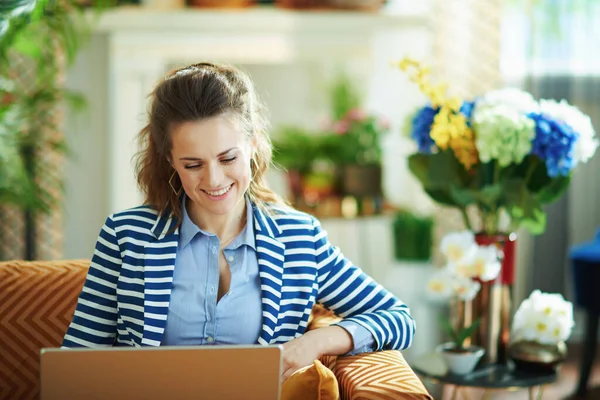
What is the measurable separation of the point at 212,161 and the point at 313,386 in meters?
0.48

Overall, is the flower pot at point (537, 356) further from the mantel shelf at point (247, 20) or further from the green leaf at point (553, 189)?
the mantel shelf at point (247, 20)

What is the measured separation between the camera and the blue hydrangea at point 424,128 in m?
Result: 2.16

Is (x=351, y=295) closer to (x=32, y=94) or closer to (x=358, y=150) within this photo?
(x=32, y=94)

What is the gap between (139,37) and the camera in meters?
3.93

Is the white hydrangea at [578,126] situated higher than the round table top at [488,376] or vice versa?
the white hydrangea at [578,126]

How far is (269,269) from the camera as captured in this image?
1.62 meters

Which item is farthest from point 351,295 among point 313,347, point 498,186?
point 498,186

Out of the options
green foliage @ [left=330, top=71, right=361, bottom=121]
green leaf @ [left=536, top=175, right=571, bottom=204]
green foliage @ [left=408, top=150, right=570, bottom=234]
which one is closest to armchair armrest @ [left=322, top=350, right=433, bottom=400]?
green foliage @ [left=408, top=150, right=570, bottom=234]

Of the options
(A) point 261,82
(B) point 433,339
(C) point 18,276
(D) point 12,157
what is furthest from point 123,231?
(A) point 261,82

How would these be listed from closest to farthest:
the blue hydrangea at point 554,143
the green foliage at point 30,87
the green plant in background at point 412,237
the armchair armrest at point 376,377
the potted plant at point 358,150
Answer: the armchair armrest at point 376,377 → the blue hydrangea at point 554,143 → the green foliage at point 30,87 → the green plant in background at point 412,237 → the potted plant at point 358,150

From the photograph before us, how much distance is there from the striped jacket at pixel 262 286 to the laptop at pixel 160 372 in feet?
1.15

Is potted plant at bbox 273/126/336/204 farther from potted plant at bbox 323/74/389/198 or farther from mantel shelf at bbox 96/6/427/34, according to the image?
mantel shelf at bbox 96/6/427/34

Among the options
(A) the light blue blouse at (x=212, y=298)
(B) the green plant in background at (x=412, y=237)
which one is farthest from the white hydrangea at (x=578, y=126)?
(B) the green plant in background at (x=412, y=237)

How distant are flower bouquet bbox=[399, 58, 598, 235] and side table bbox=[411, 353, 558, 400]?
0.38 metres
